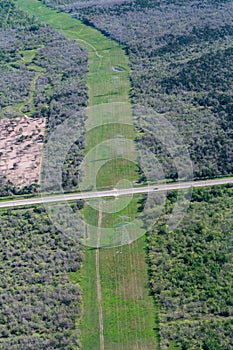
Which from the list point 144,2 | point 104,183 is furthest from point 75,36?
point 104,183

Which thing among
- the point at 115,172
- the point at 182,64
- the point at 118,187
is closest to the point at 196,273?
the point at 118,187

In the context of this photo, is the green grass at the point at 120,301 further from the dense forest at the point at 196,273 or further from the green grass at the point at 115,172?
the green grass at the point at 115,172

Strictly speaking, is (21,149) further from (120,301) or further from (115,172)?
(120,301)

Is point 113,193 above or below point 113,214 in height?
above

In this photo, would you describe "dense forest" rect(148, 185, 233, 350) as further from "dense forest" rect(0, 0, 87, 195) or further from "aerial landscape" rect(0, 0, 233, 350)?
"dense forest" rect(0, 0, 87, 195)

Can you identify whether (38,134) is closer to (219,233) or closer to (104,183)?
(104,183)

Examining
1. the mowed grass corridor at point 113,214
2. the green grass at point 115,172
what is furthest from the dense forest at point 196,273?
the green grass at point 115,172
